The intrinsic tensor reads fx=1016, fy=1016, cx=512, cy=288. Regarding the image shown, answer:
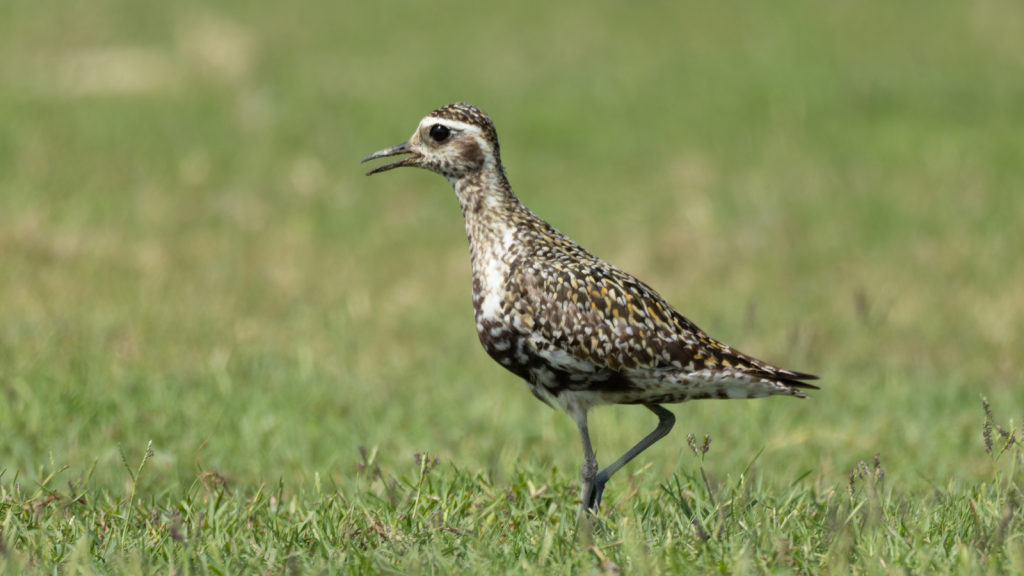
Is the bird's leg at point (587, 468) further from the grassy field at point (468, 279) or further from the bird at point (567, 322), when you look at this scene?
the grassy field at point (468, 279)

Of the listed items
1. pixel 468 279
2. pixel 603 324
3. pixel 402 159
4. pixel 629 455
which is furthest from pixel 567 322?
pixel 468 279

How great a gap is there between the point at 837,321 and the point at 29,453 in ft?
22.9

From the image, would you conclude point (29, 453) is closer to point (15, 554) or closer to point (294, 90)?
point (15, 554)

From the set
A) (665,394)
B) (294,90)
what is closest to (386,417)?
(665,394)

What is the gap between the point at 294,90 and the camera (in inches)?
577

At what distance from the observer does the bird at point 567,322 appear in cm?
433

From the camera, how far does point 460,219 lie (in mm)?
12422

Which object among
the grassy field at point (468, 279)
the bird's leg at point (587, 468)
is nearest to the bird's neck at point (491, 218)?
the bird's leg at point (587, 468)

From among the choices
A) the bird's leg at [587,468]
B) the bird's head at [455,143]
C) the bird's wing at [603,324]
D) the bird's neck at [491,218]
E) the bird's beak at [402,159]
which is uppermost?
the bird's head at [455,143]

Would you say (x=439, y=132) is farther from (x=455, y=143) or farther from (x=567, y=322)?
(x=567, y=322)

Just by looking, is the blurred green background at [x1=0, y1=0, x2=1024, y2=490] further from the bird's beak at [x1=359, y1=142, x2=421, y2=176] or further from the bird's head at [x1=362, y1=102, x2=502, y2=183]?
the bird's head at [x1=362, y1=102, x2=502, y2=183]

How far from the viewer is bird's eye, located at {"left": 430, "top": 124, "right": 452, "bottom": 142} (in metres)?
4.73

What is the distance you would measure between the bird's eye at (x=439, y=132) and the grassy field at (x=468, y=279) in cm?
146

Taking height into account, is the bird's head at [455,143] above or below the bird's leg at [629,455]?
above
